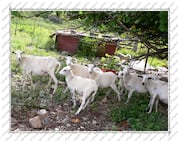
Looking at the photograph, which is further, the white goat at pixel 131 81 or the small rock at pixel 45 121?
the white goat at pixel 131 81

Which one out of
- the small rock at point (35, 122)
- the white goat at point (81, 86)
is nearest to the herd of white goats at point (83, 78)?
the white goat at point (81, 86)

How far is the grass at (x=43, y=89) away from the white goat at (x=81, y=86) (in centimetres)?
2

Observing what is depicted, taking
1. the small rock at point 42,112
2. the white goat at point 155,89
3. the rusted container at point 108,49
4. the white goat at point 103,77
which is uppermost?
the rusted container at point 108,49

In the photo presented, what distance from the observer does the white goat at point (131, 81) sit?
1.50 meters

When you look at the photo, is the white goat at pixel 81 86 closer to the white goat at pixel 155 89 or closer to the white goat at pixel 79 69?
the white goat at pixel 79 69

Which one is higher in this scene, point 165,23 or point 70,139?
point 165,23

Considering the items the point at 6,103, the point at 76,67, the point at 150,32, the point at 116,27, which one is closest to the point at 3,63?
the point at 6,103

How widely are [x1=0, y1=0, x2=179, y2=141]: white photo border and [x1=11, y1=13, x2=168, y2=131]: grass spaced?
25mm

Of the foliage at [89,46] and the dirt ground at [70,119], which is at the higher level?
the foliage at [89,46]

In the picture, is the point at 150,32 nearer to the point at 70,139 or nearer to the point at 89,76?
the point at 89,76

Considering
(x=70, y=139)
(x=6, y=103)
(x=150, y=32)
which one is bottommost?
(x=70, y=139)

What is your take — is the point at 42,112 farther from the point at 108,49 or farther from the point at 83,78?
the point at 108,49

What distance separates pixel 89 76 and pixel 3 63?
28 centimetres

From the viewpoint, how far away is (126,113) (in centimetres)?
144
